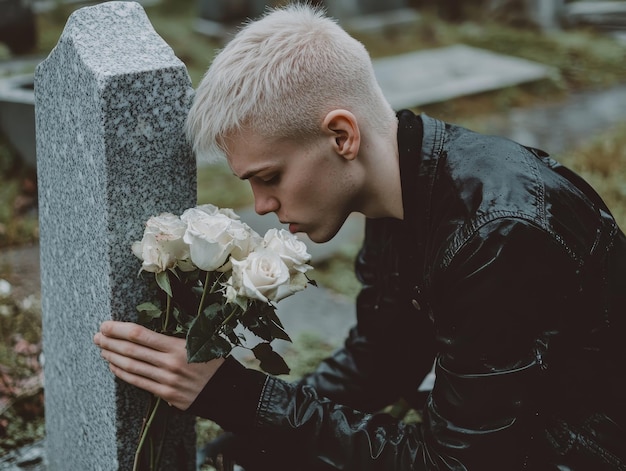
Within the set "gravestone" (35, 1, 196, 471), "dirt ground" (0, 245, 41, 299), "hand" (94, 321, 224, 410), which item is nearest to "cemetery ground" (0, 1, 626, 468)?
"dirt ground" (0, 245, 41, 299)

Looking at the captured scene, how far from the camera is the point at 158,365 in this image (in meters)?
2.04

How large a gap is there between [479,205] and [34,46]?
7394 mm

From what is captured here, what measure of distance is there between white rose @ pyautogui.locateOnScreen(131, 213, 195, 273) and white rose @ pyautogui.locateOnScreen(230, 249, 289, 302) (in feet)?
0.54

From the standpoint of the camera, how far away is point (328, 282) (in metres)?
4.65

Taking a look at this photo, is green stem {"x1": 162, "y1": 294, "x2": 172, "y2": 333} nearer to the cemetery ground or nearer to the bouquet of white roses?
the bouquet of white roses

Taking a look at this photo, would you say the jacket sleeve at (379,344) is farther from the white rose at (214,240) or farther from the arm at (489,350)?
the white rose at (214,240)

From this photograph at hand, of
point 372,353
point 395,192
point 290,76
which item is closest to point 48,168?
point 290,76

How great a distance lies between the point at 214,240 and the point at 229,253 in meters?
0.07

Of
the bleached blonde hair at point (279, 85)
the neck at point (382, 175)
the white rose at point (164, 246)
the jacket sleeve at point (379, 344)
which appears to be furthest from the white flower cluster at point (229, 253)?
the jacket sleeve at point (379, 344)

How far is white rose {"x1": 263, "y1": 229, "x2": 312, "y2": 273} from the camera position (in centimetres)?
191

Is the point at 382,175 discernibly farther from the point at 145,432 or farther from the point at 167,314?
the point at 145,432

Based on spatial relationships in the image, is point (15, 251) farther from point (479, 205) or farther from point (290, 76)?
point (479, 205)

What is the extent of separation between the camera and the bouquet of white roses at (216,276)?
73.0 inches

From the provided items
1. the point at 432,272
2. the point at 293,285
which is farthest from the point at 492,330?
the point at 293,285
